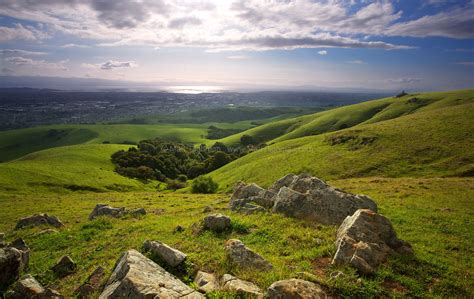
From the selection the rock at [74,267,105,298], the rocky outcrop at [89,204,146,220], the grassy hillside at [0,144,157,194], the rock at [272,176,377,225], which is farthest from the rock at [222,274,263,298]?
the grassy hillside at [0,144,157,194]

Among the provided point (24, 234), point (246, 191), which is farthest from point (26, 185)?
point (246, 191)

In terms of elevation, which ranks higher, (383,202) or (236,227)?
(236,227)

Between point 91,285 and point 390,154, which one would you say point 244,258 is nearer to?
point 91,285

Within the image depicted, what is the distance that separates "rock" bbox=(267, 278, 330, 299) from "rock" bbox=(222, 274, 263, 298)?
48 centimetres

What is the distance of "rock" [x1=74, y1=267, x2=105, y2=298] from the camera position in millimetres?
11170

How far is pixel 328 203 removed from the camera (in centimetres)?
1798

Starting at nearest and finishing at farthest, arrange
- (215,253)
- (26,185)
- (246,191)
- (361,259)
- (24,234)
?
(361,259)
(215,253)
(24,234)
(246,191)
(26,185)

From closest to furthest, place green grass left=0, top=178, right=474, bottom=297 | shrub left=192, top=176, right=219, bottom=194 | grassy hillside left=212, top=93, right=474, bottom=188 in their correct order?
green grass left=0, top=178, right=474, bottom=297 → grassy hillside left=212, top=93, right=474, bottom=188 → shrub left=192, top=176, right=219, bottom=194

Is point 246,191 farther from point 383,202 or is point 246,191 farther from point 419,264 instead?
point 419,264

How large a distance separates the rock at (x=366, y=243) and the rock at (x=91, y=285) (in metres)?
9.77

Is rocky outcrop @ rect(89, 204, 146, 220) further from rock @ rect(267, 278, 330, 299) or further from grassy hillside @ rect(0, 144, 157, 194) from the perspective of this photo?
grassy hillside @ rect(0, 144, 157, 194)

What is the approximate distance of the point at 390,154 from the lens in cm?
5388

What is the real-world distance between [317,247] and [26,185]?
223ft

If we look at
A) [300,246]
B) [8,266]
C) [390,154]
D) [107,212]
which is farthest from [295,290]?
[390,154]
